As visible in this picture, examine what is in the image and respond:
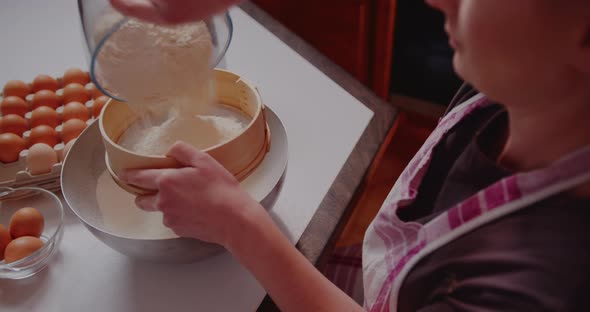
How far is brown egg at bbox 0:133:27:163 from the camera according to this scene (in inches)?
31.8

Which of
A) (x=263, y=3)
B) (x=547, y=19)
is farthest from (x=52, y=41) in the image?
(x=547, y=19)

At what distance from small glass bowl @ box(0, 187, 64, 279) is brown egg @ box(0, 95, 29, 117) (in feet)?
0.60

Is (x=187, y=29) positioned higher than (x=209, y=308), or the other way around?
(x=187, y=29)

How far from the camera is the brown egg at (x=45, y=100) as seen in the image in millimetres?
905

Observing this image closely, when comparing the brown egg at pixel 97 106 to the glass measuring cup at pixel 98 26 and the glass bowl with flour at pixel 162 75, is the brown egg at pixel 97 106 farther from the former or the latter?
the glass measuring cup at pixel 98 26

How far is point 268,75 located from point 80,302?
538 mm

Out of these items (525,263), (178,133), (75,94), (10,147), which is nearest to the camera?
(525,263)

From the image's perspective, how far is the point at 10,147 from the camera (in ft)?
2.66

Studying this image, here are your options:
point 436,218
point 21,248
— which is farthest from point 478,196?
point 21,248

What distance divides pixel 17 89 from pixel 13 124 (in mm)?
105

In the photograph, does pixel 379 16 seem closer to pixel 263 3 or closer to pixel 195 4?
pixel 263 3

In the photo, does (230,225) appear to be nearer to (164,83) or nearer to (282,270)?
(282,270)

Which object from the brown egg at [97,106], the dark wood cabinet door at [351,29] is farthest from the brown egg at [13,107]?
the dark wood cabinet door at [351,29]

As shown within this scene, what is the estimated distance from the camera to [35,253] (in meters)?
0.67
